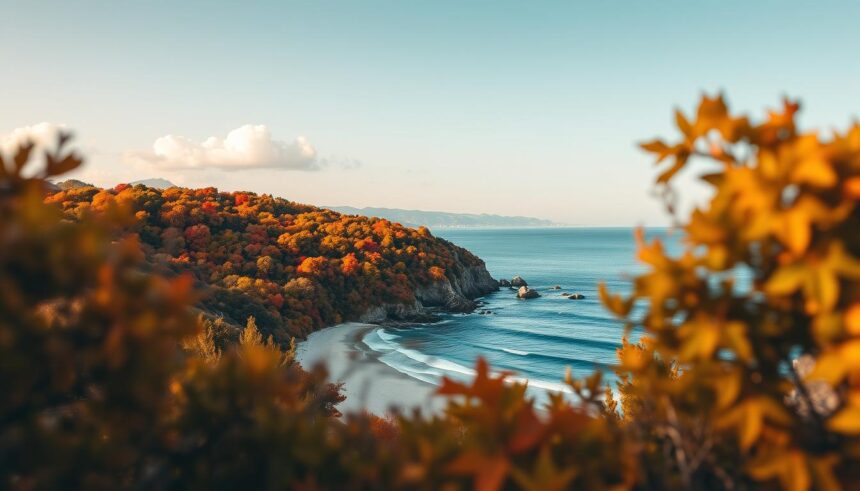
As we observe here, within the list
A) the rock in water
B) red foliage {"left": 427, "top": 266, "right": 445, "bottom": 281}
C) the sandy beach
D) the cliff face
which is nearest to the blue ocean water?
the rock in water

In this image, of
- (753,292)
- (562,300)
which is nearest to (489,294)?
(562,300)

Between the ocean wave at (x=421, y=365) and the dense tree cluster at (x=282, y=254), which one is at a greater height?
the dense tree cluster at (x=282, y=254)

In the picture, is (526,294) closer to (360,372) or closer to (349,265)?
(349,265)

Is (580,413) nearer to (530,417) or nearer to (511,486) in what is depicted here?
(530,417)

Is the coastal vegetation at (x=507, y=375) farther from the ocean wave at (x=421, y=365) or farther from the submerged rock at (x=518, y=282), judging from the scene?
the submerged rock at (x=518, y=282)

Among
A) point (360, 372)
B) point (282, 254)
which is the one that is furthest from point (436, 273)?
point (360, 372)

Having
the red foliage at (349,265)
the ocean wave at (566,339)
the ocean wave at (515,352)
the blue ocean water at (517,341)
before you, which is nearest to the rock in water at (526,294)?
the blue ocean water at (517,341)
